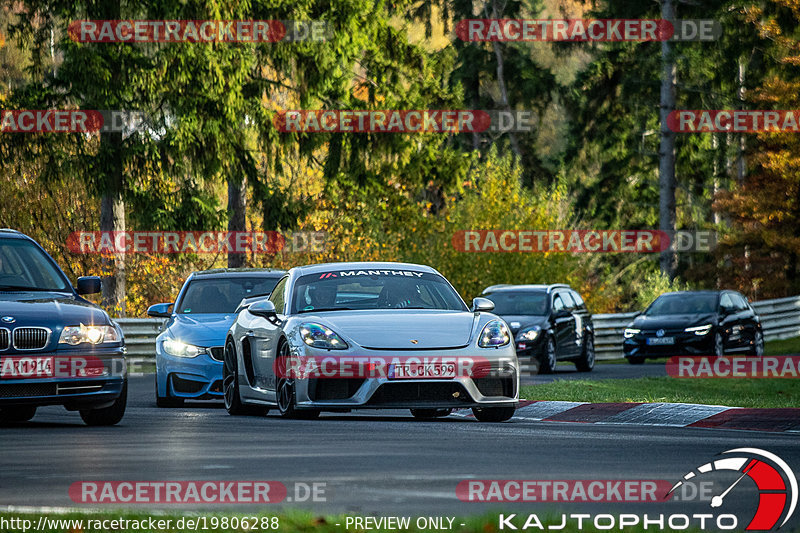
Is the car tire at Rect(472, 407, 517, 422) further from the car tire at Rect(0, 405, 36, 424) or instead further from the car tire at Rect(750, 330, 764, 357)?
the car tire at Rect(750, 330, 764, 357)

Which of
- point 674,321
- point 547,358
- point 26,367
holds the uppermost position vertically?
point 26,367

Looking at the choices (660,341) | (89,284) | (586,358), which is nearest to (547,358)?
(586,358)

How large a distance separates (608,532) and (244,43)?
30919 mm

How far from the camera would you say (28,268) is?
1522 centimetres

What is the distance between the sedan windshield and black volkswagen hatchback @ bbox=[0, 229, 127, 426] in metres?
20.4

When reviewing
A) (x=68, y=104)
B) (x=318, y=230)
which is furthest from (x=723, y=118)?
(x=68, y=104)

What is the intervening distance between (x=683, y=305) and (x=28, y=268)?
20.5 meters

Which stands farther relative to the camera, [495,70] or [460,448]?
[495,70]

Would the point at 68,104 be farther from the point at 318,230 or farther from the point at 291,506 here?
the point at 291,506

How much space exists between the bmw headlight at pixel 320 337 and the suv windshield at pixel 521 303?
15534 millimetres

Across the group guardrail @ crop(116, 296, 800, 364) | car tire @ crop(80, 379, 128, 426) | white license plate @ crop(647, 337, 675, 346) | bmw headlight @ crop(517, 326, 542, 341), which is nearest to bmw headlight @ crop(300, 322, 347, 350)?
car tire @ crop(80, 379, 128, 426)

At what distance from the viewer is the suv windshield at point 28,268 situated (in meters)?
14.9

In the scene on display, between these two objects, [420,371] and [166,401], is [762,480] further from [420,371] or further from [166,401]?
[166,401]

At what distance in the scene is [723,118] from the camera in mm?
52375
